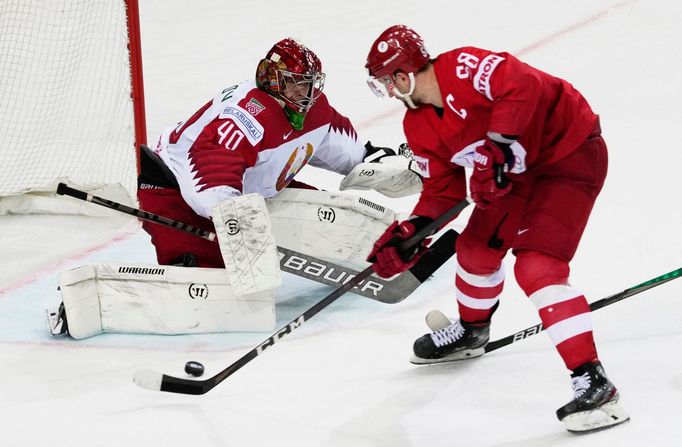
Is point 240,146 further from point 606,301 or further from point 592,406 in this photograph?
point 592,406

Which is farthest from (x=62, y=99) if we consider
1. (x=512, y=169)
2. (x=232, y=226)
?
(x=512, y=169)

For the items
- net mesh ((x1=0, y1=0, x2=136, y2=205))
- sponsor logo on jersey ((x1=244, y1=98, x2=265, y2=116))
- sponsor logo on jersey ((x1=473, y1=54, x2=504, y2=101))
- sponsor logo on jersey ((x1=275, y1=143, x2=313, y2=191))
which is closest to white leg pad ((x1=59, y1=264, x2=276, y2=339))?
sponsor logo on jersey ((x1=275, y1=143, x2=313, y2=191))

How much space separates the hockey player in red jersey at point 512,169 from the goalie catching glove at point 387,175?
94cm

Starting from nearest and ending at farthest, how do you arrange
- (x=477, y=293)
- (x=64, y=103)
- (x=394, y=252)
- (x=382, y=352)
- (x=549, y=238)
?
(x=549, y=238) → (x=394, y=252) → (x=477, y=293) → (x=382, y=352) → (x=64, y=103)

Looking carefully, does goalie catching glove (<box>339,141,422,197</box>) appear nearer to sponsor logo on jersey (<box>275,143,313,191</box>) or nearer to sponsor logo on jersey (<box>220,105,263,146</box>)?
sponsor logo on jersey (<box>275,143,313,191</box>)

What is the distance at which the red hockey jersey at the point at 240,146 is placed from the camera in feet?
10.6

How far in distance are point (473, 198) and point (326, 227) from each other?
113cm

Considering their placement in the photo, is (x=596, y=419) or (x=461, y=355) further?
(x=461, y=355)

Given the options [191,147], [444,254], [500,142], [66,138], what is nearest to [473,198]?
[500,142]

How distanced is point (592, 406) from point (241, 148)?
1516mm

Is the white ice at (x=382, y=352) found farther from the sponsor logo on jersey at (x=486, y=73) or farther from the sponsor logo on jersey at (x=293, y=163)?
the sponsor logo on jersey at (x=486, y=73)

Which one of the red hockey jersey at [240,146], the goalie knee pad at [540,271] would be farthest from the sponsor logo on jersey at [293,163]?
the goalie knee pad at [540,271]

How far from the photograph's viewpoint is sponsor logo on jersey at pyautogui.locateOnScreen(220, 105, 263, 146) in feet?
10.8

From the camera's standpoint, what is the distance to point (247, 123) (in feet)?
10.8
